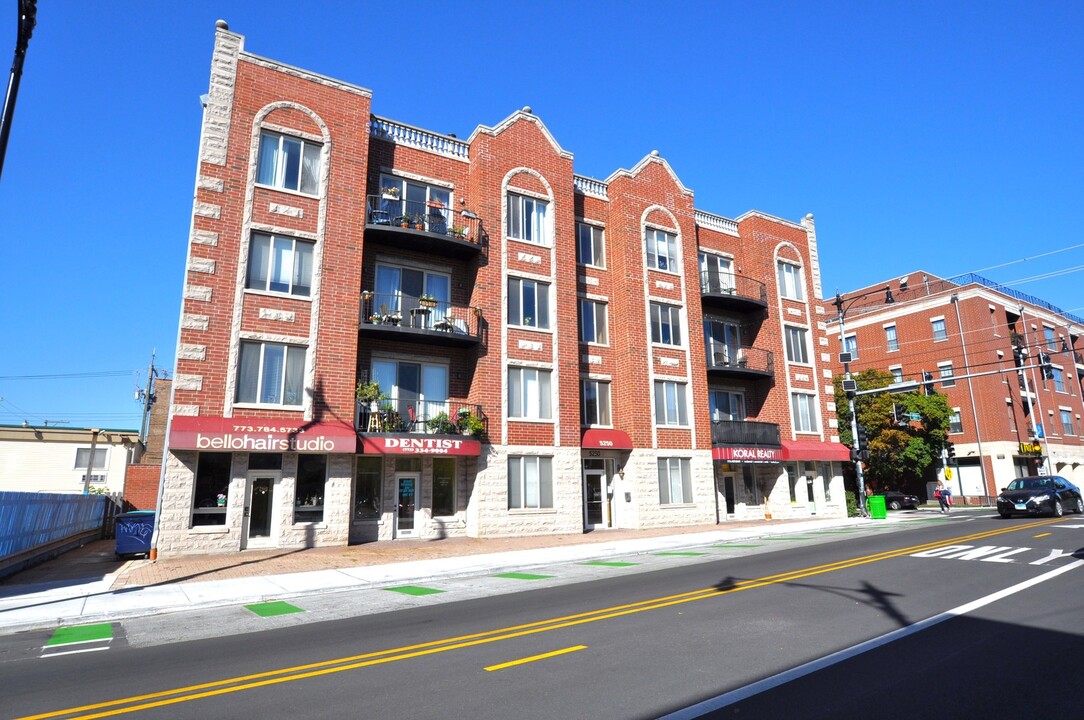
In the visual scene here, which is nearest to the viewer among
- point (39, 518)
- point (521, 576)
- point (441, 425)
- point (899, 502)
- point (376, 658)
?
point (376, 658)

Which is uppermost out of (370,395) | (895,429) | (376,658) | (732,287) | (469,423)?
(732,287)

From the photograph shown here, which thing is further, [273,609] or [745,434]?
[745,434]

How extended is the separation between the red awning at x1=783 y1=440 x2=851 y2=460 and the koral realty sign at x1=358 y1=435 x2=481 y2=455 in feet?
54.4

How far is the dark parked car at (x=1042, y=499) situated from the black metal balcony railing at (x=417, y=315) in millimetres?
22668

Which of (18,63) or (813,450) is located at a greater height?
(18,63)

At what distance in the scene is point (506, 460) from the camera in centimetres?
2273

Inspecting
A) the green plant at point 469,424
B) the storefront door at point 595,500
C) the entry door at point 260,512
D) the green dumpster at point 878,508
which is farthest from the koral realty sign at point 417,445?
the green dumpster at point 878,508

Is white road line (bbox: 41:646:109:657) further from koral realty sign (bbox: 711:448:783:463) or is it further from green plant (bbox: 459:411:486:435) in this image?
koral realty sign (bbox: 711:448:783:463)

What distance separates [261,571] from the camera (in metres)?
14.9

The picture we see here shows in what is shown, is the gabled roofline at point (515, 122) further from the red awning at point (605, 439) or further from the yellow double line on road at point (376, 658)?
the yellow double line on road at point (376, 658)

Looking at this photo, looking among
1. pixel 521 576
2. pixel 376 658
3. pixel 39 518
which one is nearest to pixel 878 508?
pixel 521 576

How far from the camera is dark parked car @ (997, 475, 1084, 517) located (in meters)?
25.3

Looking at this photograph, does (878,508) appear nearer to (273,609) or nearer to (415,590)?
(415,590)

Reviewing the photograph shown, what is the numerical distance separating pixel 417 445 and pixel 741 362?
17365mm
